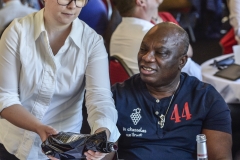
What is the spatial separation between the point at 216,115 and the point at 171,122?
190 millimetres

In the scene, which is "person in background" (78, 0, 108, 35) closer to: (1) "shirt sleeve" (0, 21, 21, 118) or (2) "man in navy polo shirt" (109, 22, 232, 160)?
(2) "man in navy polo shirt" (109, 22, 232, 160)

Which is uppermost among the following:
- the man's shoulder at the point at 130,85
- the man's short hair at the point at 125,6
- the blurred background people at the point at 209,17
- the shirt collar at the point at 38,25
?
the shirt collar at the point at 38,25

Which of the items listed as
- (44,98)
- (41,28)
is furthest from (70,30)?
(44,98)

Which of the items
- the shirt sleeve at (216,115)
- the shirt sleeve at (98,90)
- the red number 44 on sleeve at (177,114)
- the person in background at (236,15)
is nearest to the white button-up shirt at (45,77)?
the shirt sleeve at (98,90)

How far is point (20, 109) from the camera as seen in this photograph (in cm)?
201

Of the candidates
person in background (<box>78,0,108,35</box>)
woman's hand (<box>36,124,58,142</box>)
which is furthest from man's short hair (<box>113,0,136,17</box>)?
woman's hand (<box>36,124,58,142</box>)

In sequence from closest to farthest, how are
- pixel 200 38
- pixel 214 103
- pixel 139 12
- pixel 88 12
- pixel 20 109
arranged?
1. pixel 20 109
2. pixel 214 103
3. pixel 139 12
4. pixel 88 12
5. pixel 200 38

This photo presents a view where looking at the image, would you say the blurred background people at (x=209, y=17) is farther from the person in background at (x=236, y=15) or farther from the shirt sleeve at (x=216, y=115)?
the shirt sleeve at (x=216, y=115)

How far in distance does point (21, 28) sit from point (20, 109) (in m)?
0.32

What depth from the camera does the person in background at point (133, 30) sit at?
121 inches

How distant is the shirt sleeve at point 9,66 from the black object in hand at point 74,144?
32 centimetres

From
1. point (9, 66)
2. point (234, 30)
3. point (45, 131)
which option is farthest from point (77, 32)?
point (234, 30)

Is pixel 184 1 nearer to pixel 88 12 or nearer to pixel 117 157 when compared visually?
pixel 88 12

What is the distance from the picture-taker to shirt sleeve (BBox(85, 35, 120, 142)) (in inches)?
79.0
